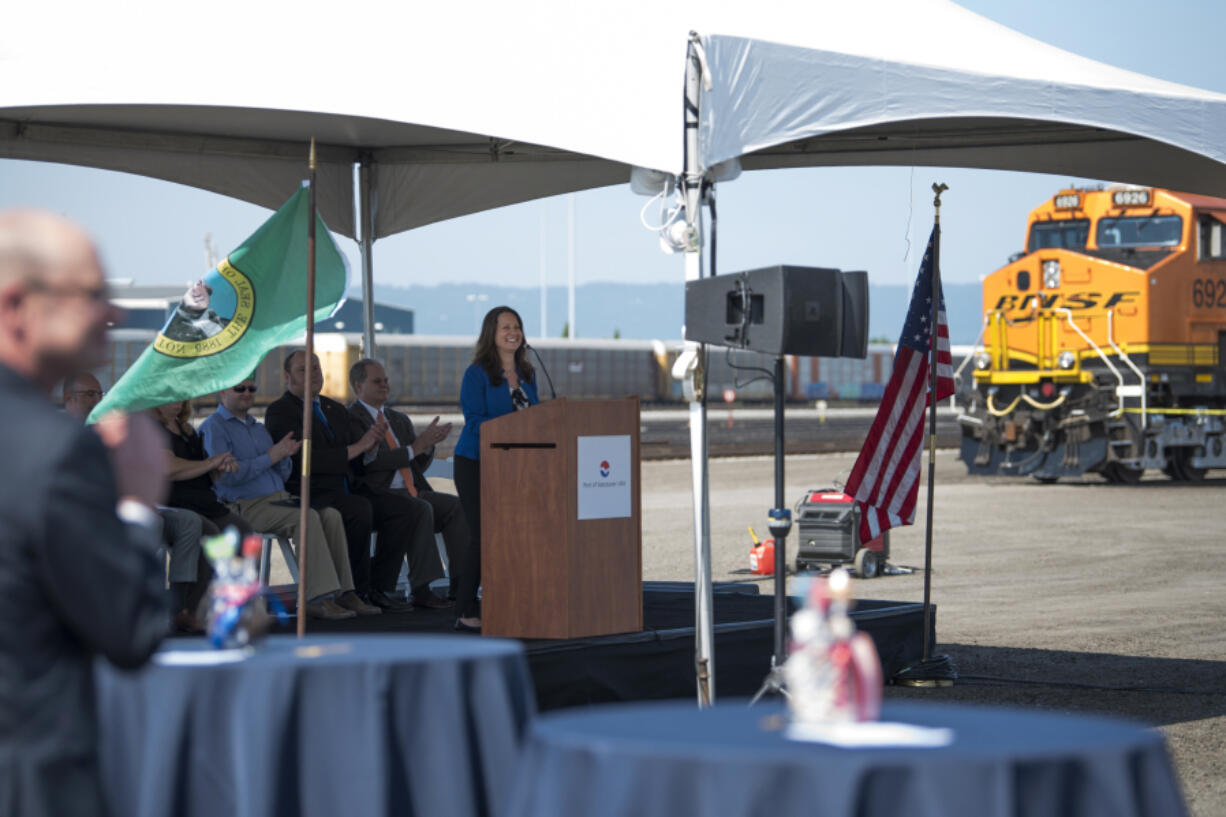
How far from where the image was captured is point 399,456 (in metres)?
7.85

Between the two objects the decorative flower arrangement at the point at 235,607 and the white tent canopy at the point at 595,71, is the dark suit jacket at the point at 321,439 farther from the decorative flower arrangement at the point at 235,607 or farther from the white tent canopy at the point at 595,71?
the decorative flower arrangement at the point at 235,607

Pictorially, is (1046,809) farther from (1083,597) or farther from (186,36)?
(1083,597)

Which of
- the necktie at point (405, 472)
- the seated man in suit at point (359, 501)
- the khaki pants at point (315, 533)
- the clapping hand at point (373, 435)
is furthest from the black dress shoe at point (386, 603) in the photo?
the clapping hand at point (373, 435)

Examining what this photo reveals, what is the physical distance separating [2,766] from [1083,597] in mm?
10345

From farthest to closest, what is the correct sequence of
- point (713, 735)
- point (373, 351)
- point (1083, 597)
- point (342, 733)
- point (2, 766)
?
point (1083, 597), point (373, 351), point (342, 733), point (713, 735), point (2, 766)

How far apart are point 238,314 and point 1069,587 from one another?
8.27 meters

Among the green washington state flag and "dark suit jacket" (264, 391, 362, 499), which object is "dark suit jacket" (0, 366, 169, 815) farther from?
"dark suit jacket" (264, 391, 362, 499)

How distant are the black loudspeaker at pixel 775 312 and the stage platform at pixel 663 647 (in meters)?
1.41

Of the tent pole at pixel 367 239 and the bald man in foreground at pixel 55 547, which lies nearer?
the bald man in foreground at pixel 55 547

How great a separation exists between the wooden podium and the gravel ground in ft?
6.83

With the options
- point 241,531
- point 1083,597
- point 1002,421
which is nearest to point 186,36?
point 241,531

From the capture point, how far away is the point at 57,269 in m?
2.04

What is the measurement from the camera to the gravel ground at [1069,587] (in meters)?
7.22

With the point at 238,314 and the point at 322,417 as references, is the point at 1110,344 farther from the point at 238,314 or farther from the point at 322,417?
the point at 238,314
